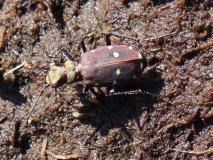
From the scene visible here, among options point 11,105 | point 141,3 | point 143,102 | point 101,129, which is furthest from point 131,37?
point 11,105

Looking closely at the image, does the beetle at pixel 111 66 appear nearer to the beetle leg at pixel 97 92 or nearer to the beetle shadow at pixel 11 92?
the beetle leg at pixel 97 92

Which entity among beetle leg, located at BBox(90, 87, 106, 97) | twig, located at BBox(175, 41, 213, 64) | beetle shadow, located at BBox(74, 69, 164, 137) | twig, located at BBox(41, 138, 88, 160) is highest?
twig, located at BBox(175, 41, 213, 64)

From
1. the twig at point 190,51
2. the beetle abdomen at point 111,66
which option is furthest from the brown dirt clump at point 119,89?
the beetle abdomen at point 111,66

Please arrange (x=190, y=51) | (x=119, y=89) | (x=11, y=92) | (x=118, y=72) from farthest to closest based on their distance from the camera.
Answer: (x=11, y=92) < (x=119, y=89) < (x=190, y=51) < (x=118, y=72)

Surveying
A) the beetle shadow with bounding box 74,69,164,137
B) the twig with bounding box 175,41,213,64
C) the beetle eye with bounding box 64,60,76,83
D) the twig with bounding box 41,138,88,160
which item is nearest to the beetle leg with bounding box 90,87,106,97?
the beetle shadow with bounding box 74,69,164,137

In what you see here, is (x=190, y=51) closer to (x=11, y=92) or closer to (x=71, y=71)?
(x=71, y=71)

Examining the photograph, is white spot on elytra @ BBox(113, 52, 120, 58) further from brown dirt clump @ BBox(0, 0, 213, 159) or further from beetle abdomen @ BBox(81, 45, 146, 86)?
brown dirt clump @ BBox(0, 0, 213, 159)

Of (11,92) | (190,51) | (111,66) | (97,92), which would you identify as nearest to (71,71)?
(97,92)
